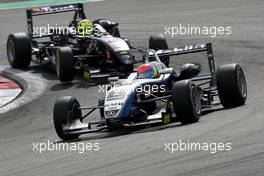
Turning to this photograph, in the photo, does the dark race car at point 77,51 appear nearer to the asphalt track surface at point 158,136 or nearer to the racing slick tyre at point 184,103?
the asphalt track surface at point 158,136

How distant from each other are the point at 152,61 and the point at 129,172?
191 inches

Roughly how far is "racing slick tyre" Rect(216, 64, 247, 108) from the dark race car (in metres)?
4.98

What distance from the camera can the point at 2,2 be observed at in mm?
31609

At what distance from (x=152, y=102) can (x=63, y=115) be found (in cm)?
143

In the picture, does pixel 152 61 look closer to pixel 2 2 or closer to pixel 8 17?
pixel 8 17

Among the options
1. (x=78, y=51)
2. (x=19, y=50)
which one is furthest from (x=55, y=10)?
(x=78, y=51)

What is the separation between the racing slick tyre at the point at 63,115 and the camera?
12.4 metres

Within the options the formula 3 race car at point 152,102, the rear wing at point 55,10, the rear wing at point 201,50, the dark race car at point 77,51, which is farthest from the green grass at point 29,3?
the formula 3 race car at point 152,102

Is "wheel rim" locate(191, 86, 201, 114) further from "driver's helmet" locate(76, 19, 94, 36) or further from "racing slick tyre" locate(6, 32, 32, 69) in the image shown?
"racing slick tyre" locate(6, 32, 32, 69)

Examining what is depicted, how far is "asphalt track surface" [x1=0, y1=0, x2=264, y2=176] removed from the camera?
30.2 feet

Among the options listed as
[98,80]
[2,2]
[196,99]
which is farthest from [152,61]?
Result: [2,2]

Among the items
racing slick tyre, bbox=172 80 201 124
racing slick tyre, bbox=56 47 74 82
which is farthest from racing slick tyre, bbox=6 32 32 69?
racing slick tyre, bbox=172 80 201 124

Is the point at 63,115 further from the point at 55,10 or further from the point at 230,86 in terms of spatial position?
the point at 55,10

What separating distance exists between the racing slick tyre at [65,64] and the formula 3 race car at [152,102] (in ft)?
15.6
